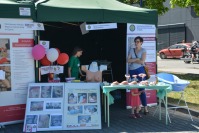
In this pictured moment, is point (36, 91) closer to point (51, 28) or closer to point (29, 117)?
point (29, 117)

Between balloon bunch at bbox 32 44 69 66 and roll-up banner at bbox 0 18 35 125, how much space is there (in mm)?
181

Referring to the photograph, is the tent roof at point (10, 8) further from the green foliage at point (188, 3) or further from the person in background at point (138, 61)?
the green foliage at point (188, 3)

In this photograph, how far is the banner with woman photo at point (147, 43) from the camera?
852 cm

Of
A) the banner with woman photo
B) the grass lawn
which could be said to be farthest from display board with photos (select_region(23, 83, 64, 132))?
the grass lawn

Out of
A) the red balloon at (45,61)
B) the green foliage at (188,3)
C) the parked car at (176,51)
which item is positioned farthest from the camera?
the parked car at (176,51)

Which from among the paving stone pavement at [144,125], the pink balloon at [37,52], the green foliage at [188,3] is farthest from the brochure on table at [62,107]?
the green foliage at [188,3]

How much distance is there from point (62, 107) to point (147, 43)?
309cm

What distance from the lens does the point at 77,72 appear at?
8312 mm

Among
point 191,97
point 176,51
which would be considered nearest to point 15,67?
point 191,97

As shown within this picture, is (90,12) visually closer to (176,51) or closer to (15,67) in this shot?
(15,67)

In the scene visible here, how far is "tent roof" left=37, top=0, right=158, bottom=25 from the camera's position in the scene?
24.2 ft

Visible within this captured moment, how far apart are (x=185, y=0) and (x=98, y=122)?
8984 millimetres

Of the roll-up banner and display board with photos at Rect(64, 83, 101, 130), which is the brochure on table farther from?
the roll-up banner

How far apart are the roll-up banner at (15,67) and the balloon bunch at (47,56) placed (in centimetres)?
18
